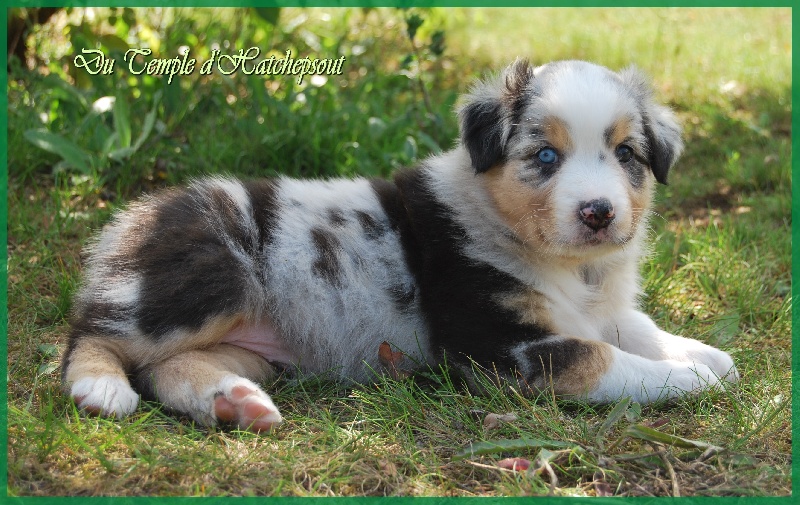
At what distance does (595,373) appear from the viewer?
3869 millimetres

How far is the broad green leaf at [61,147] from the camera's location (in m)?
5.81

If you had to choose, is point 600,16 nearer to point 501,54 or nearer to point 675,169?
point 501,54

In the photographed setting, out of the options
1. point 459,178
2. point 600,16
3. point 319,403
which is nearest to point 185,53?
point 459,178

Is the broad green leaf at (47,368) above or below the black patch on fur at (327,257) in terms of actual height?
below

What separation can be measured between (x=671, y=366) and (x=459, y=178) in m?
1.31

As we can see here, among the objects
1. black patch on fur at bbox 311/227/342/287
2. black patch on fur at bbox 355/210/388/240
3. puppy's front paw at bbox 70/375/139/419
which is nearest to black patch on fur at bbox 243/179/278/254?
black patch on fur at bbox 311/227/342/287

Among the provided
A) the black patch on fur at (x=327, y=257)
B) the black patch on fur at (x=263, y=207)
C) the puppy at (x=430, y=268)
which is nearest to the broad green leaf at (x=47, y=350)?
the puppy at (x=430, y=268)

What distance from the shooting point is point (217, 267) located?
3973 millimetres

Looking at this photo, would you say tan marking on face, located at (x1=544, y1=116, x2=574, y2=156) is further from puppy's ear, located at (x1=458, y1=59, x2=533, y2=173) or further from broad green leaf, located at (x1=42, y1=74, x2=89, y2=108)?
broad green leaf, located at (x1=42, y1=74, x2=89, y2=108)

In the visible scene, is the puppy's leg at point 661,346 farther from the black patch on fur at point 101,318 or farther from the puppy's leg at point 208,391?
the black patch on fur at point 101,318

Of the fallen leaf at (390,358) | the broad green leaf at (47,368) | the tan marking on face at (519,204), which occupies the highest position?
the tan marking on face at (519,204)

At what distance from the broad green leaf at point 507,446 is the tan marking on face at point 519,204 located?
3.29ft

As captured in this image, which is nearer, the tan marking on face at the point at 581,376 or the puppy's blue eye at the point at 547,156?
the tan marking on face at the point at 581,376

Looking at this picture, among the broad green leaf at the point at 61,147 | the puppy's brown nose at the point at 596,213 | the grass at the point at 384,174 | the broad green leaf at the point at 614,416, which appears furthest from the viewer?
the broad green leaf at the point at 61,147
